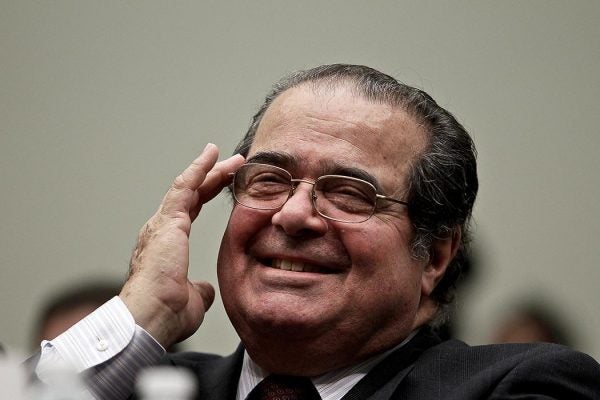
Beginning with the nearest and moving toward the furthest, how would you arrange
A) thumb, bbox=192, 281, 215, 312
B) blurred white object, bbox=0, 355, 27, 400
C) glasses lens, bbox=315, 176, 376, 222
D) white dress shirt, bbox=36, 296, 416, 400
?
blurred white object, bbox=0, 355, 27, 400 < white dress shirt, bbox=36, 296, 416, 400 < glasses lens, bbox=315, 176, 376, 222 < thumb, bbox=192, 281, 215, 312

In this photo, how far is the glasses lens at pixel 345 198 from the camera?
6.46 ft

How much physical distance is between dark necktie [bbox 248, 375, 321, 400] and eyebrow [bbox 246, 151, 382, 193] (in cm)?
47

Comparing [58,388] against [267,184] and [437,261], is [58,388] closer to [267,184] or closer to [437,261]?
[267,184]

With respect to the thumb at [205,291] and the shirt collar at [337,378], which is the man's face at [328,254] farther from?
the thumb at [205,291]

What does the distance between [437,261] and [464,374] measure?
377 millimetres

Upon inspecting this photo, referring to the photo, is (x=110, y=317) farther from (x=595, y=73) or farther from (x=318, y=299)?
(x=595, y=73)

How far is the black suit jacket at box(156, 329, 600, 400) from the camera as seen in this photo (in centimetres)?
169

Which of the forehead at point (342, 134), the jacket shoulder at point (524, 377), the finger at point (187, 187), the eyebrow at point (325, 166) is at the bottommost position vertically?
the jacket shoulder at point (524, 377)

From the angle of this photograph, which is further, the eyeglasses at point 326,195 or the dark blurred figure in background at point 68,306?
the dark blurred figure in background at point 68,306

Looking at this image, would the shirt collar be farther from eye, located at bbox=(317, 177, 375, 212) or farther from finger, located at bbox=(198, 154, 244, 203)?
finger, located at bbox=(198, 154, 244, 203)

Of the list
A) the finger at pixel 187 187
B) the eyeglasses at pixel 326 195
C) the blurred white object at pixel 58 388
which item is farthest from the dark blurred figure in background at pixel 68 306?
the blurred white object at pixel 58 388

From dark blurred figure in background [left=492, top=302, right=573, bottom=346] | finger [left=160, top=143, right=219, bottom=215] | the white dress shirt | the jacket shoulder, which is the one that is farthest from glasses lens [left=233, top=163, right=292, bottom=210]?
dark blurred figure in background [left=492, top=302, right=573, bottom=346]

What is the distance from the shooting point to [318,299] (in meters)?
1.90

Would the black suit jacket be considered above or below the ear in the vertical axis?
below
